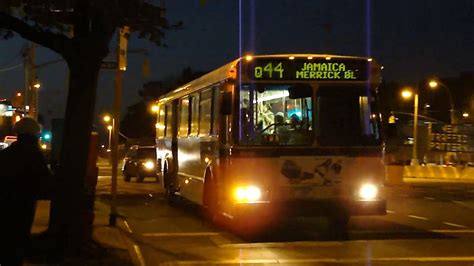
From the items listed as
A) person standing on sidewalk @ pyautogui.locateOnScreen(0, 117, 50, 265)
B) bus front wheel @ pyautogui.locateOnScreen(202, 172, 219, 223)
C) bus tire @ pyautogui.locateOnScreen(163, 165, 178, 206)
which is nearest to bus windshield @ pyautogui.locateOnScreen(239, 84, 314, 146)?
bus front wheel @ pyautogui.locateOnScreen(202, 172, 219, 223)

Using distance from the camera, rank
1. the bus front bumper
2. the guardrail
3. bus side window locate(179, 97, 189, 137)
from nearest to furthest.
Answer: the bus front bumper < bus side window locate(179, 97, 189, 137) < the guardrail

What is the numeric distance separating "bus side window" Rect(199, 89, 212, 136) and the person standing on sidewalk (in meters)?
9.59

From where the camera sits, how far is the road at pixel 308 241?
11.1 m

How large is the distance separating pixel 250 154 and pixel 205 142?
2670mm

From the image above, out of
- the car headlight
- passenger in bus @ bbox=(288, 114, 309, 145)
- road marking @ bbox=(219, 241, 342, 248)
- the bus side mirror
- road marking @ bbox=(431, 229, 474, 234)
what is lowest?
road marking @ bbox=(219, 241, 342, 248)

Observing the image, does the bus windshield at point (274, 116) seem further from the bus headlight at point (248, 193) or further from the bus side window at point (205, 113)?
the bus side window at point (205, 113)

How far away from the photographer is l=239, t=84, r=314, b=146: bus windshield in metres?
13.1

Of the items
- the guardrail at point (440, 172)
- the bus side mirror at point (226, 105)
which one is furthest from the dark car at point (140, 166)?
the bus side mirror at point (226, 105)

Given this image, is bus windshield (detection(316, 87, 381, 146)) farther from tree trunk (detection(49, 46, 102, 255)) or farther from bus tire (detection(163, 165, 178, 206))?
bus tire (detection(163, 165, 178, 206))

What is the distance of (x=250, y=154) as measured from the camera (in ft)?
42.6

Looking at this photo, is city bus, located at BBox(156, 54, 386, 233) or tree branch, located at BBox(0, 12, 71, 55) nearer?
tree branch, located at BBox(0, 12, 71, 55)

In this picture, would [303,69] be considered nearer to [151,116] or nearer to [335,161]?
[335,161]

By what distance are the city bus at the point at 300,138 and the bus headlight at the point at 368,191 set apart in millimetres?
18

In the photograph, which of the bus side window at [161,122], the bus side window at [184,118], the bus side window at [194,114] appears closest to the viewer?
the bus side window at [194,114]
